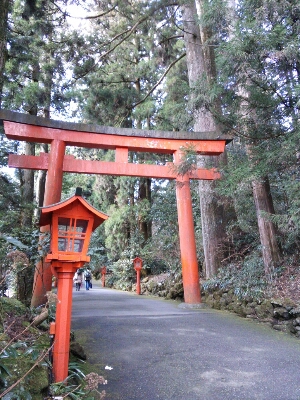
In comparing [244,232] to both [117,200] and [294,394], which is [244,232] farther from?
[117,200]

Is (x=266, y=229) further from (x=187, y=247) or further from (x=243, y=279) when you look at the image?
(x=187, y=247)

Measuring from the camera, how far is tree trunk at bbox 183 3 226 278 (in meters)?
7.92

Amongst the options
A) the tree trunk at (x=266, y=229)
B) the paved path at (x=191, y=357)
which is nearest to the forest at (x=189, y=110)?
the tree trunk at (x=266, y=229)

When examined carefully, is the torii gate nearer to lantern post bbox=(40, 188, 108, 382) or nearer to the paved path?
the paved path

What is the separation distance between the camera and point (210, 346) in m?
4.05

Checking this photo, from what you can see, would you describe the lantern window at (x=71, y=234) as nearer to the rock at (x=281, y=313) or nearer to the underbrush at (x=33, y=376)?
the underbrush at (x=33, y=376)

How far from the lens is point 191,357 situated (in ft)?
11.8

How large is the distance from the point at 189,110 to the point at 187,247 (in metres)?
3.28

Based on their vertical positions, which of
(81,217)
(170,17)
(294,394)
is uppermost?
(170,17)

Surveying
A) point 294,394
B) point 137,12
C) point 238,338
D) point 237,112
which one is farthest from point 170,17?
point 294,394

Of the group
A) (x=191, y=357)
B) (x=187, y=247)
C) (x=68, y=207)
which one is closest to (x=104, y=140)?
(x=187, y=247)

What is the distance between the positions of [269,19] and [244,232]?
4994 mm

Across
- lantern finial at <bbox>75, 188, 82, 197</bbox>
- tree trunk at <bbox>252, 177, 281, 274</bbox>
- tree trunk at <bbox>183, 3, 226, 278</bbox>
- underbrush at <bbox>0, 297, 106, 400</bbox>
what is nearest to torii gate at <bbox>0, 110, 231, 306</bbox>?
tree trunk at <bbox>183, 3, 226, 278</bbox>

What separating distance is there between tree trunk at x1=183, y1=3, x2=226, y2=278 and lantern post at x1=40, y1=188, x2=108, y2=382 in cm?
503
